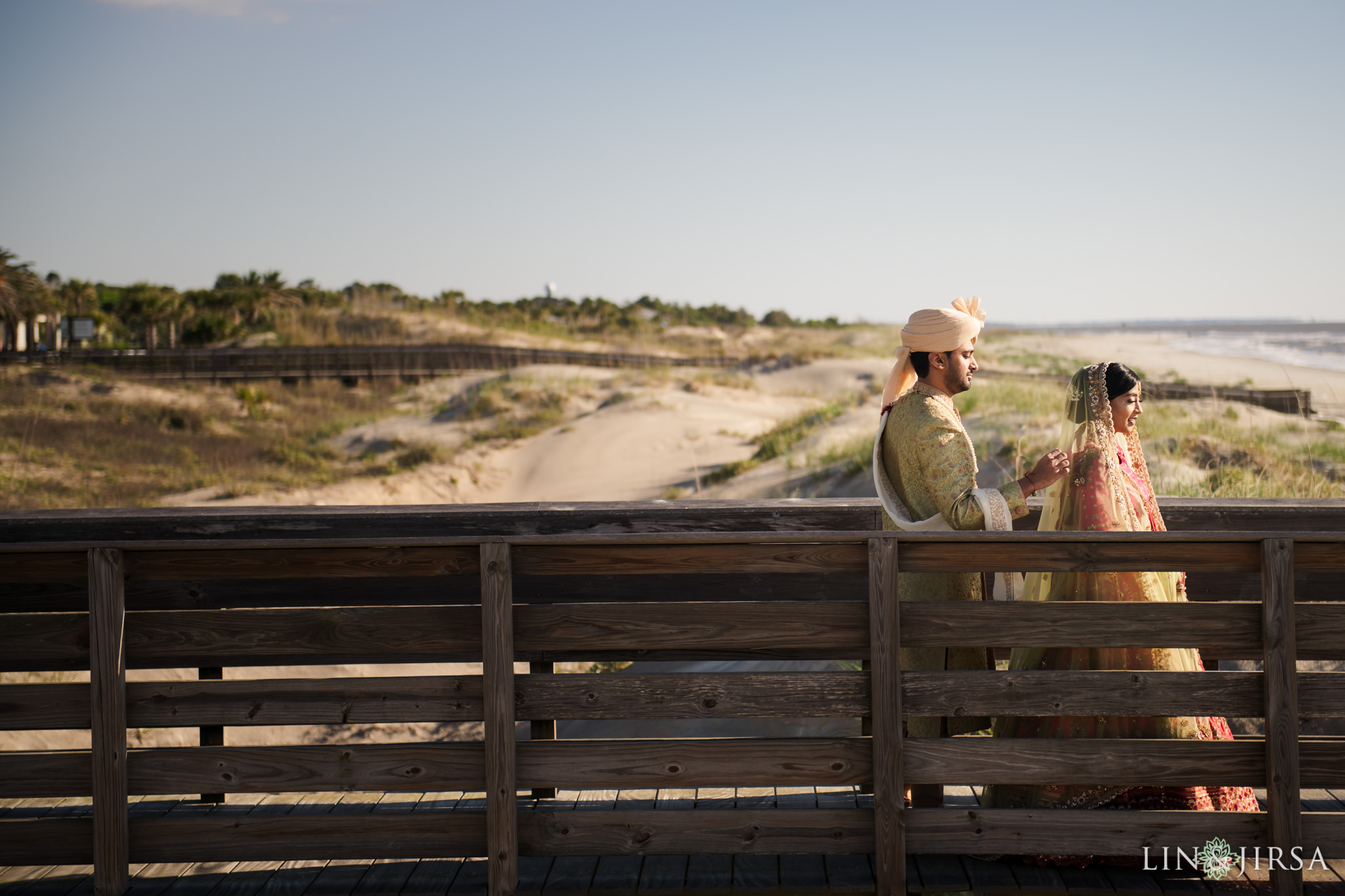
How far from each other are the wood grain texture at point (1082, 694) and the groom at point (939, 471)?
292 millimetres

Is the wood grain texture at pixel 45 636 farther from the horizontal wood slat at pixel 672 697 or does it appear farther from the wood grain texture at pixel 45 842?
the wood grain texture at pixel 45 842

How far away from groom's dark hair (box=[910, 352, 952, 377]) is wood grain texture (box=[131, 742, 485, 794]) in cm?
179

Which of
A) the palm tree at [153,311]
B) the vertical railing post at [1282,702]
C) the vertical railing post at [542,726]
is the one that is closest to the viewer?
the vertical railing post at [1282,702]

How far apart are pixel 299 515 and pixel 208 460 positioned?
17193mm

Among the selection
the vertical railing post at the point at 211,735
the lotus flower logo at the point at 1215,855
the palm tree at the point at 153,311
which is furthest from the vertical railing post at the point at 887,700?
the palm tree at the point at 153,311

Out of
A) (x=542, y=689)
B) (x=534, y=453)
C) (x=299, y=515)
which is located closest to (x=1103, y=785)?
(x=542, y=689)

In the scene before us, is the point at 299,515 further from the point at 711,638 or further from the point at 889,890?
the point at 889,890

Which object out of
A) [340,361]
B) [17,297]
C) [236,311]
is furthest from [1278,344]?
[17,297]

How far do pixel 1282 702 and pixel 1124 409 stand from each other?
0.98 m

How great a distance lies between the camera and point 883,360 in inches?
1073

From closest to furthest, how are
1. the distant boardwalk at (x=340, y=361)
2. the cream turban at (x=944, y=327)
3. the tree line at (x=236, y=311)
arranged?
the cream turban at (x=944, y=327), the distant boardwalk at (x=340, y=361), the tree line at (x=236, y=311)

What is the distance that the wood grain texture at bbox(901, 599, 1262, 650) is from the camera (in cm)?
275

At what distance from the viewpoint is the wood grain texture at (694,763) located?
2.81 m

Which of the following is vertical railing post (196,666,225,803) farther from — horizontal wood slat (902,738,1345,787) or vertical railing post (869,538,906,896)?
horizontal wood slat (902,738,1345,787)
